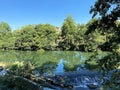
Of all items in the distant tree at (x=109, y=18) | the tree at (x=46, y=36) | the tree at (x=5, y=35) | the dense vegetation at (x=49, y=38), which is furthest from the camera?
the tree at (x=5, y=35)

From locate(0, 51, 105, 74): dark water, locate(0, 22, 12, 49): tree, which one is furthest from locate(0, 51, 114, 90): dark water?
locate(0, 22, 12, 49): tree

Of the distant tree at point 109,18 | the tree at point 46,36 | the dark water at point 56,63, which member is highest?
the tree at point 46,36

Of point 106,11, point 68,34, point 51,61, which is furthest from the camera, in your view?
point 68,34

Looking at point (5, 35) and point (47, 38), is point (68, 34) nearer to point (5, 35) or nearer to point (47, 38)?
point (47, 38)

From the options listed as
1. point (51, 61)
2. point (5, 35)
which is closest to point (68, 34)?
point (5, 35)

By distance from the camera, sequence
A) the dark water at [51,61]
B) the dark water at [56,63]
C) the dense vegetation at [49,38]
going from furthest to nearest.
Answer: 1. the dense vegetation at [49,38]
2. the dark water at [51,61]
3. the dark water at [56,63]

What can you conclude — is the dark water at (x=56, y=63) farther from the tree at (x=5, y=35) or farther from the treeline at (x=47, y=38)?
the tree at (x=5, y=35)

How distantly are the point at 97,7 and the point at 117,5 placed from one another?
669mm

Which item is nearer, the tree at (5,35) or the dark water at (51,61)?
the dark water at (51,61)

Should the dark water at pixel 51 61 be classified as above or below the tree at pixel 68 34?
below

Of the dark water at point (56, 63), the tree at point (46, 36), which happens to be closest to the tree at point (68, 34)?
the tree at point (46, 36)

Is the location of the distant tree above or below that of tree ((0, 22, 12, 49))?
below

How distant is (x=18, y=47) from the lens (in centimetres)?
5381

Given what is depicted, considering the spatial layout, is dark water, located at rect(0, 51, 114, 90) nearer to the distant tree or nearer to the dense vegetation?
the distant tree
